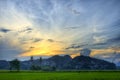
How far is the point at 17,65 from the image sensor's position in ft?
636
